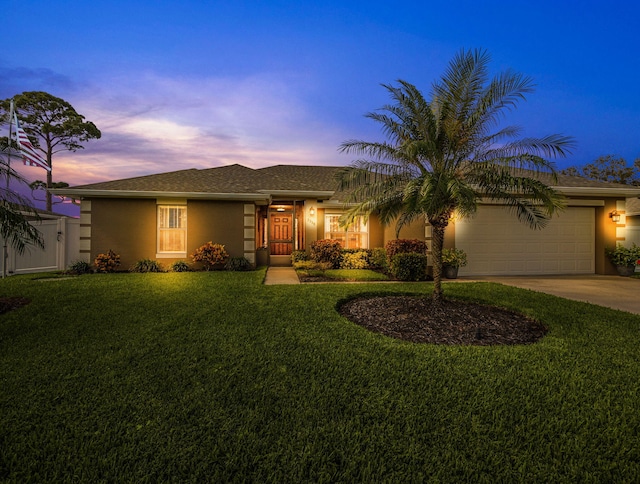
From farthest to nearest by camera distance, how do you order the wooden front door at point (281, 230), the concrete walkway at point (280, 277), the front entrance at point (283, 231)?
the wooden front door at point (281, 230) < the front entrance at point (283, 231) < the concrete walkway at point (280, 277)

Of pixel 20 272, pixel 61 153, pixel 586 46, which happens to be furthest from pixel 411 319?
pixel 586 46

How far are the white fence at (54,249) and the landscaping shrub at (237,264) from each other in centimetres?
555

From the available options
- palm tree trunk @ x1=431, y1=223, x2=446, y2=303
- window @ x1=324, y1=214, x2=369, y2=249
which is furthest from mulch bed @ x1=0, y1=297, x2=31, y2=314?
window @ x1=324, y1=214, x2=369, y2=249

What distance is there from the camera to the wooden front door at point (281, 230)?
14453 mm

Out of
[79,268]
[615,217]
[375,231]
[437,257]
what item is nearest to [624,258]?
[615,217]

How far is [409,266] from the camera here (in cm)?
994

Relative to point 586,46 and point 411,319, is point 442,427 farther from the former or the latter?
point 586,46

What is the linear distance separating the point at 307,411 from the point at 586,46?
68481mm

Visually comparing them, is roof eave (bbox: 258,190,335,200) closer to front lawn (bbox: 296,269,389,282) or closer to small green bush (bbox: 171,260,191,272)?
front lawn (bbox: 296,269,389,282)

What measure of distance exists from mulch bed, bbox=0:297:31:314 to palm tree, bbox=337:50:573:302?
280 inches

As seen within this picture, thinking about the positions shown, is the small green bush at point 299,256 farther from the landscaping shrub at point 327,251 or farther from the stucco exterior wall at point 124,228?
the stucco exterior wall at point 124,228

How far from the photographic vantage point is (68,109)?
70.5 feet

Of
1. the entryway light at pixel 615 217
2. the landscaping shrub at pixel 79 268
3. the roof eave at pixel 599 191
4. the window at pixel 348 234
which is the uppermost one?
the roof eave at pixel 599 191

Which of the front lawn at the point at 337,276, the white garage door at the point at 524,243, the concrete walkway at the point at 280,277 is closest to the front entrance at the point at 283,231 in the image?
the concrete walkway at the point at 280,277
